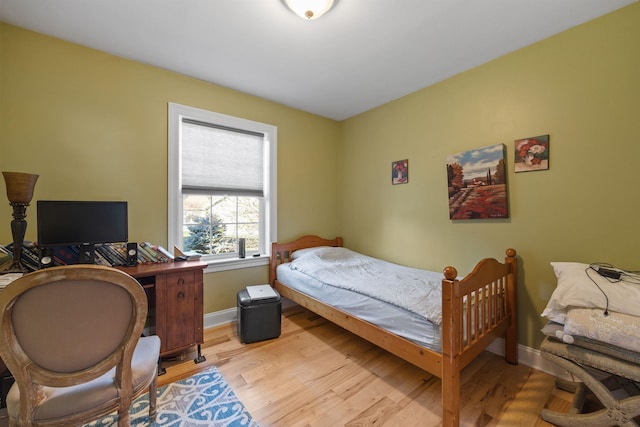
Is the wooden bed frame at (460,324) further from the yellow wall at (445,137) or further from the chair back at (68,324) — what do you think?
the chair back at (68,324)

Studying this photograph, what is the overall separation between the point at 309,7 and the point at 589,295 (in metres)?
2.35

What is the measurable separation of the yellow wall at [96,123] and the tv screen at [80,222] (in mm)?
366

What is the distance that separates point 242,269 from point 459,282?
2259mm

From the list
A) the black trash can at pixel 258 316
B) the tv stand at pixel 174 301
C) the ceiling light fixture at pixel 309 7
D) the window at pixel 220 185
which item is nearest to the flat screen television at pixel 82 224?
the tv stand at pixel 174 301

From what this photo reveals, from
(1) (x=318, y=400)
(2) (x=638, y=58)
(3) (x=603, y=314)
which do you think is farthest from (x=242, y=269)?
(2) (x=638, y=58)

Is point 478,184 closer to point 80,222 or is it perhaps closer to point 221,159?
point 221,159

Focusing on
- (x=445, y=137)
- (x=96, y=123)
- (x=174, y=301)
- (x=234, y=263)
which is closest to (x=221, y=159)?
(x=96, y=123)

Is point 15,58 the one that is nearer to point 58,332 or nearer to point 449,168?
point 58,332

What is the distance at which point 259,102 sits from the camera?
3.02 meters

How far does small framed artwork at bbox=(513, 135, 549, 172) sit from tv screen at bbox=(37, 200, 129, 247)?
3.19 meters

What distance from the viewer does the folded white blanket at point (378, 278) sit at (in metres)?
1.73

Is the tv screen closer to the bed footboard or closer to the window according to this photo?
the window

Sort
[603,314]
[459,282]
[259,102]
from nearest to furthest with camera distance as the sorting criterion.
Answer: [603,314] < [459,282] < [259,102]

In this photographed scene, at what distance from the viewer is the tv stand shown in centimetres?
192
